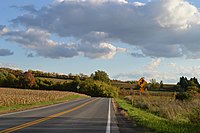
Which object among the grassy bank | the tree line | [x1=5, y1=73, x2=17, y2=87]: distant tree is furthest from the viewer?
[x1=5, y1=73, x2=17, y2=87]: distant tree

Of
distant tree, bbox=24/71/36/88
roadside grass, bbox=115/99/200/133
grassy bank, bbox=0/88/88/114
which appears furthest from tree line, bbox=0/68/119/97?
roadside grass, bbox=115/99/200/133

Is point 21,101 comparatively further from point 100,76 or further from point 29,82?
point 100,76

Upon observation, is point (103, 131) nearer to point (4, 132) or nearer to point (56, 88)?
point (4, 132)

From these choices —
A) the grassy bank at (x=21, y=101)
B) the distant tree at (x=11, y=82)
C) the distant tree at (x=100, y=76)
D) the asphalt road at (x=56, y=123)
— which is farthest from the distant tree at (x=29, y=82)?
the asphalt road at (x=56, y=123)

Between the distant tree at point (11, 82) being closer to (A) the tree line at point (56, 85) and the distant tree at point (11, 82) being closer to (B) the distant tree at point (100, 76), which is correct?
(A) the tree line at point (56, 85)

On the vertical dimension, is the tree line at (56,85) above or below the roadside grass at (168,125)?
above

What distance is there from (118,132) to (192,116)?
25.9 ft

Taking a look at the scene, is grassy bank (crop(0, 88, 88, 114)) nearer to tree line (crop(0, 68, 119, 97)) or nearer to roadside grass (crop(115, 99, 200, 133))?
roadside grass (crop(115, 99, 200, 133))

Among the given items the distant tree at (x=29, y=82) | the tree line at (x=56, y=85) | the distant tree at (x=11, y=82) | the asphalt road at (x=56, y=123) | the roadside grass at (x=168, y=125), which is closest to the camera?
the asphalt road at (x=56, y=123)

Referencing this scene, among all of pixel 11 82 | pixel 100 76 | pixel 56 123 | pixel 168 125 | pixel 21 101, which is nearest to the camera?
pixel 56 123

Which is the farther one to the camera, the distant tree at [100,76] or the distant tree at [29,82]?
the distant tree at [100,76]

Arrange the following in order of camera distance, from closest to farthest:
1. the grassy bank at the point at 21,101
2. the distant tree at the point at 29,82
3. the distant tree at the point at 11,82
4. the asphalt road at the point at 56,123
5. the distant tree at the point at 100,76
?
1. the asphalt road at the point at 56,123
2. the grassy bank at the point at 21,101
3. the distant tree at the point at 29,82
4. the distant tree at the point at 11,82
5. the distant tree at the point at 100,76

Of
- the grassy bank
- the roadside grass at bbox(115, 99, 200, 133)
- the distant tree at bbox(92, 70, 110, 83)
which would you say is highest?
the distant tree at bbox(92, 70, 110, 83)

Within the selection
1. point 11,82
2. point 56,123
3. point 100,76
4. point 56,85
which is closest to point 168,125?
point 56,123
